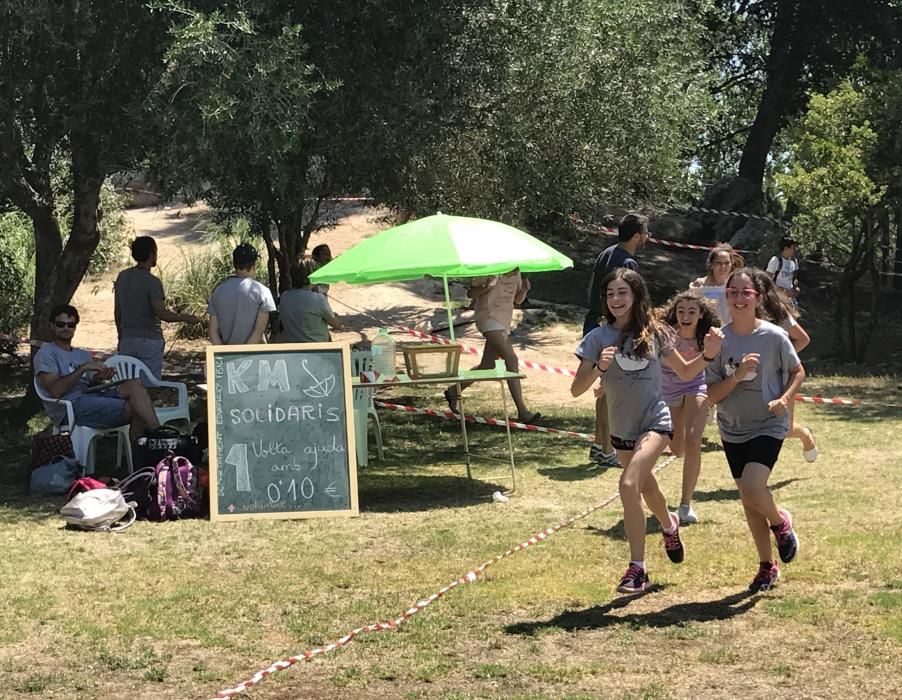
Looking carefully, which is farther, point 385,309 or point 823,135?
point 385,309

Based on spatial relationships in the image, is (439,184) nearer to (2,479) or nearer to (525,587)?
(2,479)

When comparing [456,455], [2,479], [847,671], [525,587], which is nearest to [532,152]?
[456,455]

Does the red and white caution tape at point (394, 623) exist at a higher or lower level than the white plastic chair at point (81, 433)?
lower

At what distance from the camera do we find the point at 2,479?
33.4ft

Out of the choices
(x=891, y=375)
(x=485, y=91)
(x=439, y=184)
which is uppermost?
(x=485, y=91)

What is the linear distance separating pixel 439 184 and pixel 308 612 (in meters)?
7.58

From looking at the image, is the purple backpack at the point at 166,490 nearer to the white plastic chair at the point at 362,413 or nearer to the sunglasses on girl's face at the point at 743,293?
the white plastic chair at the point at 362,413

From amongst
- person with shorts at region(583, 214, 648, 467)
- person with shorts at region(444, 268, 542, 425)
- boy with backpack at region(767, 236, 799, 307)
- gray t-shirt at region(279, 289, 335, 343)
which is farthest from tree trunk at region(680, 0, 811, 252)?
gray t-shirt at region(279, 289, 335, 343)

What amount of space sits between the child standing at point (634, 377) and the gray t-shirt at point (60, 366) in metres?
4.91

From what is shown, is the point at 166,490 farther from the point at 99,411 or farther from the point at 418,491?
the point at 418,491

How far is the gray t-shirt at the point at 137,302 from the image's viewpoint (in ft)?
35.7

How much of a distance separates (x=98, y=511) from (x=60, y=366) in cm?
199

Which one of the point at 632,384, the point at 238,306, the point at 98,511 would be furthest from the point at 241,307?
the point at 632,384

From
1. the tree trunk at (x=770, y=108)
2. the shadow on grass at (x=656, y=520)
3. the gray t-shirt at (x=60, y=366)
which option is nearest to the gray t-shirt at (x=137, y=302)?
the gray t-shirt at (x=60, y=366)
